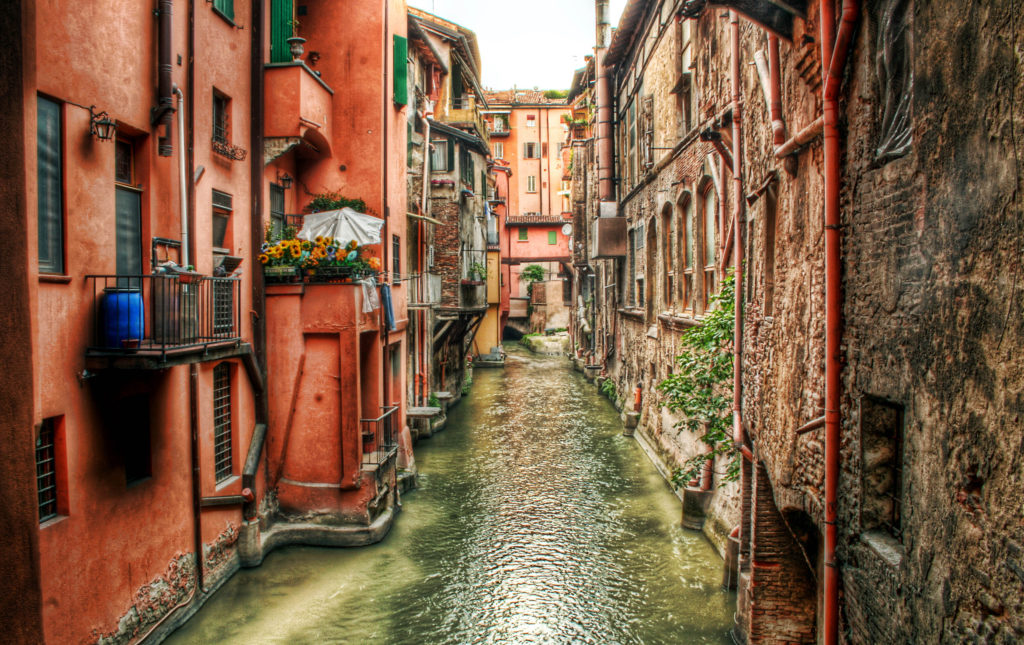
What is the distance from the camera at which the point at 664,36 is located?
56.2 feet

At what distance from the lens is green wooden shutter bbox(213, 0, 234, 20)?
1041 centimetres

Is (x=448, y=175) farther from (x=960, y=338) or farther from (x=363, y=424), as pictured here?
(x=960, y=338)

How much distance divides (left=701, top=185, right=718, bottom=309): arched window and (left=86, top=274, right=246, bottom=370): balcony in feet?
30.7

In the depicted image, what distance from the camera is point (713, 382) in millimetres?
10977

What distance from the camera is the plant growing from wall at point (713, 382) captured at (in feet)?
33.2

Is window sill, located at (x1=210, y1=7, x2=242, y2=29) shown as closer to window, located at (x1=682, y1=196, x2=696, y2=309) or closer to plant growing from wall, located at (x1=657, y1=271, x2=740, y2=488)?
plant growing from wall, located at (x1=657, y1=271, x2=740, y2=488)

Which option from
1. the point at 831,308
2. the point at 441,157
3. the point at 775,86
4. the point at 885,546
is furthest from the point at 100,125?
the point at 441,157

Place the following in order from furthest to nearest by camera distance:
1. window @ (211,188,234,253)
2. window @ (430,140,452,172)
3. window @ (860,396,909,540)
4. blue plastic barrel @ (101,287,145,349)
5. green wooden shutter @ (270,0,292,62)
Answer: window @ (430,140,452,172) → green wooden shutter @ (270,0,292,62) → window @ (211,188,234,253) → blue plastic barrel @ (101,287,145,349) → window @ (860,396,909,540)

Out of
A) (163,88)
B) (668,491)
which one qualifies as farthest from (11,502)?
(668,491)

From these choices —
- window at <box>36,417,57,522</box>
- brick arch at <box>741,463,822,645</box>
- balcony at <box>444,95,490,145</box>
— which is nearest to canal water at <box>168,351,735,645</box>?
brick arch at <box>741,463,822,645</box>

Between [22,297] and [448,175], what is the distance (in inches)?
785

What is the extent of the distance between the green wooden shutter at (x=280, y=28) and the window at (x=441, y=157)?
1259 cm

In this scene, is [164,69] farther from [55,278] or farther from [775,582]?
[775,582]

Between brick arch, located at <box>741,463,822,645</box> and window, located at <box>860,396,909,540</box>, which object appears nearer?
window, located at <box>860,396,909,540</box>
